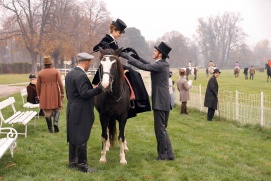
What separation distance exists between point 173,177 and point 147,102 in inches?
75.3

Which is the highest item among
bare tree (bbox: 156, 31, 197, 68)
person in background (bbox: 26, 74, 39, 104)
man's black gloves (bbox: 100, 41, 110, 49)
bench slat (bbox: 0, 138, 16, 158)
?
bare tree (bbox: 156, 31, 197, 68)

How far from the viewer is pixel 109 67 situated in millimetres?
5078

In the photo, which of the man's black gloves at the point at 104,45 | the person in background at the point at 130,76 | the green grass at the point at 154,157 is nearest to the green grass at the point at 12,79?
the green grass at the point at 154,157

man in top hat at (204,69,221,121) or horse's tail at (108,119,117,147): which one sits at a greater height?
man in top hat at (204,69,221,121)

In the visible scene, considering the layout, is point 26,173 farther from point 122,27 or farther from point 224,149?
point 224,149

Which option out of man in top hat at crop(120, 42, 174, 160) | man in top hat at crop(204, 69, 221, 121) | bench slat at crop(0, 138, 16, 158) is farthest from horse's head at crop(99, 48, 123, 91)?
man in top hat at crop(204, 69, 221, 121)

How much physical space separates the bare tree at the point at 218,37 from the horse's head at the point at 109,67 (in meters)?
89.8

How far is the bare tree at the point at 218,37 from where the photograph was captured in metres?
90.4

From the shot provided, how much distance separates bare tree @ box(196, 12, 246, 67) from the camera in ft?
297

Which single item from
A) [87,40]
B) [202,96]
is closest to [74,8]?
[87,40]

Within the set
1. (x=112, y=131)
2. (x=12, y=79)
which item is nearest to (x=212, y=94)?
(x=112, y=131)

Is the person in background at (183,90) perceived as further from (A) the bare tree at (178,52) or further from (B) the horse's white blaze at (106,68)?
(A) the bare tree at (178,52)

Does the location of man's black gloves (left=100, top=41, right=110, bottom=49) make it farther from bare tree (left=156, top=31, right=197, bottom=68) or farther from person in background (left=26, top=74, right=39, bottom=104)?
bare tree (left=156, top=31, right=197, bottom=68)

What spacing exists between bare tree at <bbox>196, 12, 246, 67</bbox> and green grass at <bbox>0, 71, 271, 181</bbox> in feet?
280
